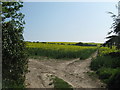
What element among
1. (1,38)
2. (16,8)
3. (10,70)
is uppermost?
(16,8)

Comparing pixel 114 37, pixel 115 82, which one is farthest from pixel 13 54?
pixel 114 37

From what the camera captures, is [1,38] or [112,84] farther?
[112,84]

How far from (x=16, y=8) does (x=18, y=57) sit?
5.35 meters

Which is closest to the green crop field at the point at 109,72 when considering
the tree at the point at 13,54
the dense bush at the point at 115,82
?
the dense bush at the point at 115,82

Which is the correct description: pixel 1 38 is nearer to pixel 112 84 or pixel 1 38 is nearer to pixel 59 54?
pixel 112 84

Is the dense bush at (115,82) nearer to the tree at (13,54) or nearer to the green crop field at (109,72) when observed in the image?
the green crop field at (109,72)

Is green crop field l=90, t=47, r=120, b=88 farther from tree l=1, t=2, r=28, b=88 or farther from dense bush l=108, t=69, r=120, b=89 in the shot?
tree l=1, t=2, r=28, b=88

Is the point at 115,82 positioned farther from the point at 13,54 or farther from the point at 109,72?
the point at 13,54

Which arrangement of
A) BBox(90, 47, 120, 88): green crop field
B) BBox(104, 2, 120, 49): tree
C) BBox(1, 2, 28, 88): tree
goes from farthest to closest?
1. BBox(104, 2, 120, 49): tree
2. BBox(90, 47, 120, 88): green crop field
3. BBox(1, 2, 28, 88): tree

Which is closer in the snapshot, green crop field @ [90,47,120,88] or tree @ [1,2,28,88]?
tree @ [1,2,28,88]

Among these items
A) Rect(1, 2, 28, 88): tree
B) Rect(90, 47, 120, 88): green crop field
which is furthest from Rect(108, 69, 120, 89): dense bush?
Rect(1, 2, 28, 88): tree

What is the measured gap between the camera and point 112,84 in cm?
1052

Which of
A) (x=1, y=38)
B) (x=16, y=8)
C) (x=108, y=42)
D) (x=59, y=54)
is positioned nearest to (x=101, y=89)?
(x=1, y=38)

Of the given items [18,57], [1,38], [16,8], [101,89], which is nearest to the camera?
[1,38]
